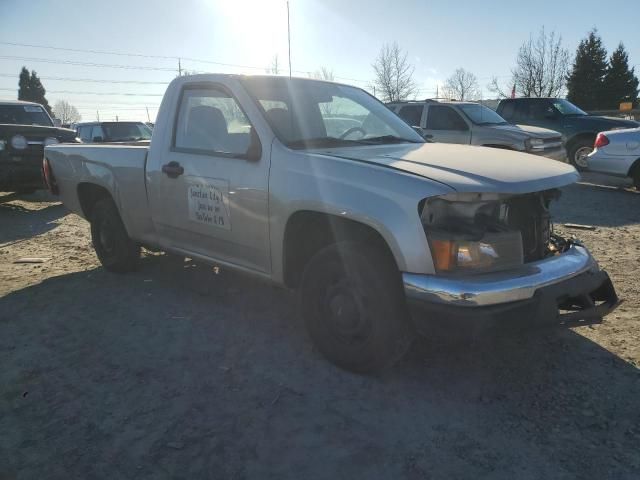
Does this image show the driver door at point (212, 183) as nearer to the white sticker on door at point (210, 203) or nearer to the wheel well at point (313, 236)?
the white sticker on door at point (210, 203)

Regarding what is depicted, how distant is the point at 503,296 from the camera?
2.52 meters

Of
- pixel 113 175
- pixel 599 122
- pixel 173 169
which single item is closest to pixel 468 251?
pixel 173 169

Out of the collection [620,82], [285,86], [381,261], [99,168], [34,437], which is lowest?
[34,437]

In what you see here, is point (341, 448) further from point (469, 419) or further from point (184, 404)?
point (184, 404)

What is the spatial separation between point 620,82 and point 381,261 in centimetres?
4862

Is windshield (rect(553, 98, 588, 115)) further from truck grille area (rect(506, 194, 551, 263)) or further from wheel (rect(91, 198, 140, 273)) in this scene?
wheel (rect(91, 198, 140, 273))

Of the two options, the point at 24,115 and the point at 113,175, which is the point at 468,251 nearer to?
the point at 113,175

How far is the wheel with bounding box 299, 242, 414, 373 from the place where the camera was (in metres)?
2.82

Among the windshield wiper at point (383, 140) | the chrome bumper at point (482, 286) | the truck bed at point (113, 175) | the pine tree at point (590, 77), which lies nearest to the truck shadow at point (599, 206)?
the windshield wiper at point (383, 140)

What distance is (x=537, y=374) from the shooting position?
10.0 feet

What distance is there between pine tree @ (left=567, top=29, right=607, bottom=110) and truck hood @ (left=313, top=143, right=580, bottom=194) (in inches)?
1787

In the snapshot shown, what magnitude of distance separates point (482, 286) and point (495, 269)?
0.63 ft

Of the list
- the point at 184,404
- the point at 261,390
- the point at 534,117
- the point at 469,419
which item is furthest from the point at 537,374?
the point at 534,117

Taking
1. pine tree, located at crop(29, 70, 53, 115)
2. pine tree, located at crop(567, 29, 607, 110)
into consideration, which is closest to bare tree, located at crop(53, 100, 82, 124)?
pine tree, located at crop(29, 70, 53, 115)
